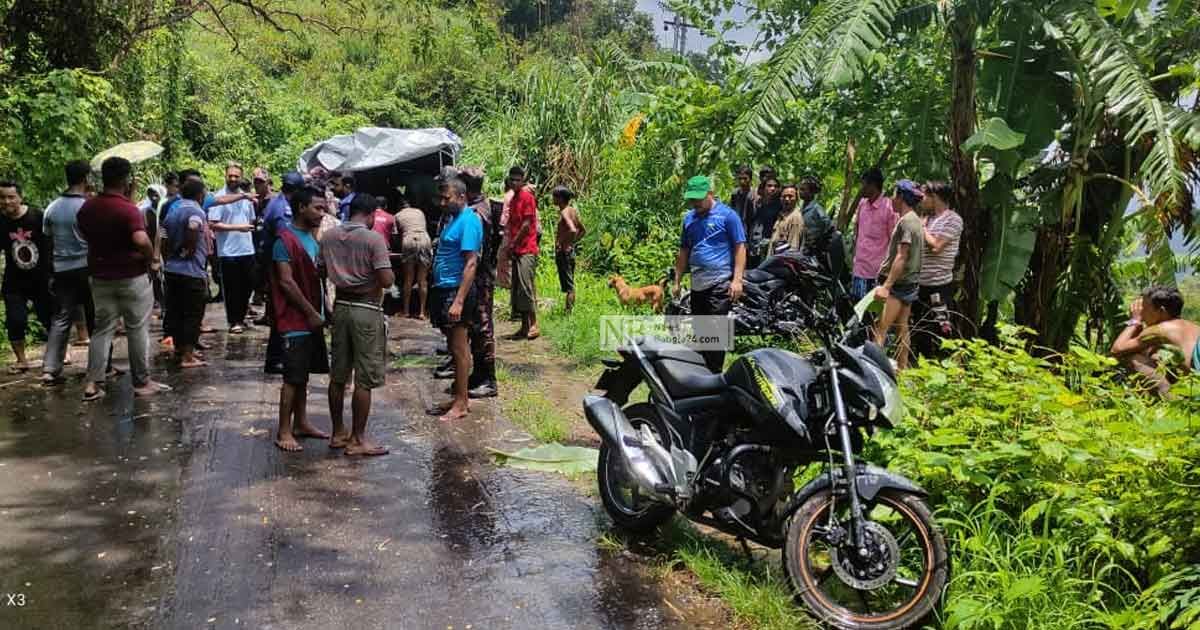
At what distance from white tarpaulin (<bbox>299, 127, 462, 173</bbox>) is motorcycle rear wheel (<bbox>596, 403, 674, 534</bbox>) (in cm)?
981

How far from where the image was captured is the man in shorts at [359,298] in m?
5.85

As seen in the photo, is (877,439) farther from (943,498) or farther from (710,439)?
(710,439)

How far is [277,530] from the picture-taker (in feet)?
15.8

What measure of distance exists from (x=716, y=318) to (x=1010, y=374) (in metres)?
1.63

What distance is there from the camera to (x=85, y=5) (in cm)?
1120

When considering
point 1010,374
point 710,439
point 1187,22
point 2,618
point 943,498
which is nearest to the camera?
point 2,618

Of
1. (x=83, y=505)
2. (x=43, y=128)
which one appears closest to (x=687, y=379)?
(x=83, y=505)

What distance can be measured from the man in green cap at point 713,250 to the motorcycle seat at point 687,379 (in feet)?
8.52

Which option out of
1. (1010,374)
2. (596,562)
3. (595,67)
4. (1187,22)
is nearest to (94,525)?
(596,562)

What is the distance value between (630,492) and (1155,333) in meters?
4.05

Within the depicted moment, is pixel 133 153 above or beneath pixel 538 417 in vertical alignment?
above

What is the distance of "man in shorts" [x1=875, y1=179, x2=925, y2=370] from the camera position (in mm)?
7492

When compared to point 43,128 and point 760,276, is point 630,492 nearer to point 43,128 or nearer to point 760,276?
point 760,276

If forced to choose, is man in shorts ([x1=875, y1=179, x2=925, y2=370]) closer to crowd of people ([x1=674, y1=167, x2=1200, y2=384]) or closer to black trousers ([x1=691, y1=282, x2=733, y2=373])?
crowd of people ([x1=674, y1=167, x2=1200, y2=384])
